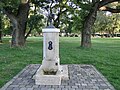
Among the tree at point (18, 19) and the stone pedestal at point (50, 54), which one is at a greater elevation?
the tree at point (18, 19)

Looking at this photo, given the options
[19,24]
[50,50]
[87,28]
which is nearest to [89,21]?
[87,28]

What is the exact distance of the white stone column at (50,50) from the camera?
315 inches

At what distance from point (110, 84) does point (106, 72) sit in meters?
2.07

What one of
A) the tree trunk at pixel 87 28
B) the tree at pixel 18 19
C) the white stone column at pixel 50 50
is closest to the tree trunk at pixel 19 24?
the tree at pixel 18 19

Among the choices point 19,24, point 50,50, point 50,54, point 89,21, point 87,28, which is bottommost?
point 50,54

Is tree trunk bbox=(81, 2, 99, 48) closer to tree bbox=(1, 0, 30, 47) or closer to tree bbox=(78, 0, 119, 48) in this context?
tree bbox=(78, 0, 119, 48)

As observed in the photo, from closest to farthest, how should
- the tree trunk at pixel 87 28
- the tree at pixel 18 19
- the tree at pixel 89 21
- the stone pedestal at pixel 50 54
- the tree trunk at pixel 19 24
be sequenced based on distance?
1. the stone pedestal at pixel 50 54
2. the tree at pixel 18 19
3. the tree trunk at pixel 19 24
4. the tree at pixel 89 21
5. the tree trunk at pixel 87 28

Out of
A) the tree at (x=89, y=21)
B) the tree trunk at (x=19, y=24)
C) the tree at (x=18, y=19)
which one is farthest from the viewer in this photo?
the tree at (x=89, y=21)

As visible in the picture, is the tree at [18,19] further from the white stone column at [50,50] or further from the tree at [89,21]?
the white stone column at [50,50]

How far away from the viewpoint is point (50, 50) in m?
8.06

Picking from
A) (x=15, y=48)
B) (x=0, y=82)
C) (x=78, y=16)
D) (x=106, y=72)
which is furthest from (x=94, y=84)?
(x=78, y=16)

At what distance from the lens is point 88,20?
70.5 ft

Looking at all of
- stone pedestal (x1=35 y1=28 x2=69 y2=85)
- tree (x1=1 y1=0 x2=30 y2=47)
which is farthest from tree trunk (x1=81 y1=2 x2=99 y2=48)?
stone pedestal (x1=35 y1=28 x2=69 y2=85)

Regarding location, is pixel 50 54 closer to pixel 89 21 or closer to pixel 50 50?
pixel 50 50
